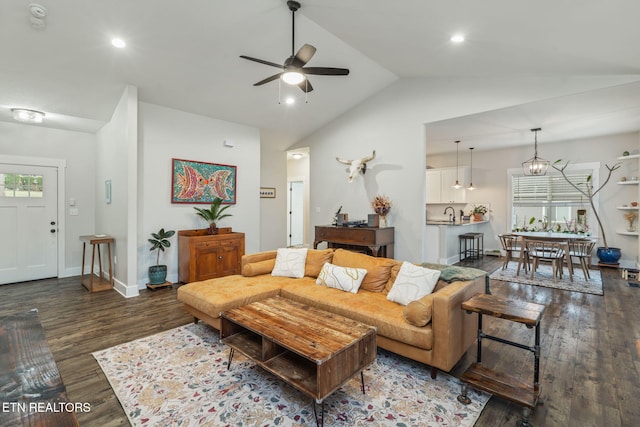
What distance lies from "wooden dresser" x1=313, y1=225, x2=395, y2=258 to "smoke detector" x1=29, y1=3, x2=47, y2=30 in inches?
178

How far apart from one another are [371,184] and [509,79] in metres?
2.68

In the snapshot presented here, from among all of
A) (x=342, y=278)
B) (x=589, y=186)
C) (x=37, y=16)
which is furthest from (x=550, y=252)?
(x=37, y=16)

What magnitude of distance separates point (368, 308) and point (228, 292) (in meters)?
1.43

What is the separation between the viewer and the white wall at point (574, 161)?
6.12 m

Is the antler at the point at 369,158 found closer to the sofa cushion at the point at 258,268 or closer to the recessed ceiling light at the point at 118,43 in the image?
the sofa cushion at the point at 258,268

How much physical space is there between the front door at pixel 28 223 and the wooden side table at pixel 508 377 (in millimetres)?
6629

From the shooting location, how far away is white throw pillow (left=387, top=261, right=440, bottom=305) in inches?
104

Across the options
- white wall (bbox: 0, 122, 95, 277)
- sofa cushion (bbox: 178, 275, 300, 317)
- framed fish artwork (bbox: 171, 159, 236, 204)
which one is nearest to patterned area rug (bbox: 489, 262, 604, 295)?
sofa cushion (bbox: 178, 275, 300, 317)

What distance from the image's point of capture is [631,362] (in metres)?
2.53

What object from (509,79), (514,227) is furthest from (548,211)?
(509,79)

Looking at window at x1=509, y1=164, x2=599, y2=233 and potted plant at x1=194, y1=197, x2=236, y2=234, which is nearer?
potted plant at x1=194, y1=197, x2=236, y2=234

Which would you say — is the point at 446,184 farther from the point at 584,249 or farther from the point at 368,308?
the point at 368,308

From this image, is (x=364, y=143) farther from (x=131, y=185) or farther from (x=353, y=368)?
(x=353, y=368)

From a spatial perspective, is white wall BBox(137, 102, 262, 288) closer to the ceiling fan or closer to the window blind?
the ceiling fan
